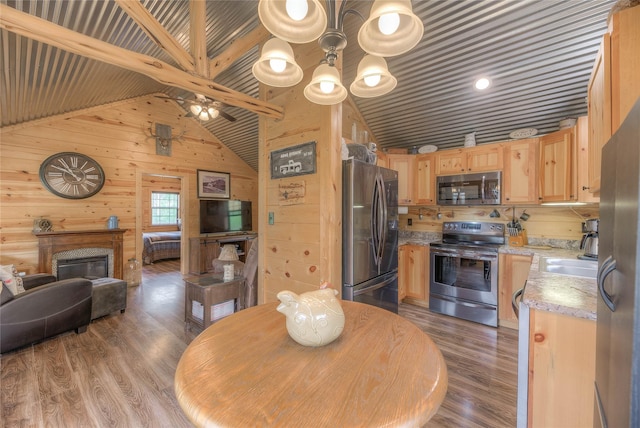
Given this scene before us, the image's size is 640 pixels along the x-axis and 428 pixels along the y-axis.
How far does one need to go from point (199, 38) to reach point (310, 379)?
8.40 feet

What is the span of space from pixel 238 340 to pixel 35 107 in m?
4.88

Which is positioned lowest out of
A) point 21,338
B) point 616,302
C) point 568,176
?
point 21,338

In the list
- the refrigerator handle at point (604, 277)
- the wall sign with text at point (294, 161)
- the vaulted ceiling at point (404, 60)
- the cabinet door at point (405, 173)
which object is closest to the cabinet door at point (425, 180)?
the cabinet door at point (405, 173)

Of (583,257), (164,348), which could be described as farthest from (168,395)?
(583,257)

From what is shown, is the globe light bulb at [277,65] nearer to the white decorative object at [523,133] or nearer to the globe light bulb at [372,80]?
the globe light bulb at [372,80]

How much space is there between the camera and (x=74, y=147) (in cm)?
431

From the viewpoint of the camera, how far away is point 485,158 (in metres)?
3.40

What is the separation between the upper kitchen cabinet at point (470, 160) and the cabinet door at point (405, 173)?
15.2 inches

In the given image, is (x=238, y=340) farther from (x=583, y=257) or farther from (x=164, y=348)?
(x=583, y=257)

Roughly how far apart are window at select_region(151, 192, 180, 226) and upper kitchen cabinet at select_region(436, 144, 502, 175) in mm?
8459

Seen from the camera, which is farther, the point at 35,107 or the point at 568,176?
the point at 35,107

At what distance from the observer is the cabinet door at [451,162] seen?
3564mm

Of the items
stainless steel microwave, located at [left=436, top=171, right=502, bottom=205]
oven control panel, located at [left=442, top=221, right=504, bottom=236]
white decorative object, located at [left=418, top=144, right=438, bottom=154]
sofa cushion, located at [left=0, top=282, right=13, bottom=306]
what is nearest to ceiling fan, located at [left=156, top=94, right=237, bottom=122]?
sofa cushion, located at [left=0, top=282, right=13, bottom=306]

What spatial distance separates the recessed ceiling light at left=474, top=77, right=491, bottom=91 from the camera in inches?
114
